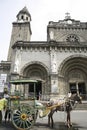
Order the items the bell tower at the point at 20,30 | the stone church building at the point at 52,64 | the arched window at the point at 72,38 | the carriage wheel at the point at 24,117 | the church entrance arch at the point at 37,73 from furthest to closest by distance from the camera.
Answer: the bell tower at the point at 20,30 < the arched window at the point at 72,38 < the church entrance arch at the point at 37,73 < the stone church building at the point at 52,64 < the carriage wheel at the point at 24,117

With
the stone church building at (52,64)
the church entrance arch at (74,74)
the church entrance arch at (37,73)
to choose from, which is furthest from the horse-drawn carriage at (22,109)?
the church entrance arch at (74,74)

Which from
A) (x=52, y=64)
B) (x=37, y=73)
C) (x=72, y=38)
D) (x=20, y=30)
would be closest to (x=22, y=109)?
(x=52, y=64)

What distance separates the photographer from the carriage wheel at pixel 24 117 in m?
7.27

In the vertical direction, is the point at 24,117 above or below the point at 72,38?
below

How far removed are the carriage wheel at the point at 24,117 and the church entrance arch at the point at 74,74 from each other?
1681 cm

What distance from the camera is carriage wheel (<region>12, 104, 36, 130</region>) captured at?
7270 mm

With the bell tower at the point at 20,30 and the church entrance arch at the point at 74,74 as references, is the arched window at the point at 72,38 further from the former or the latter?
the bell tower at the point at 20,30

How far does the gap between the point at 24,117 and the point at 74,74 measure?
19.1 meters

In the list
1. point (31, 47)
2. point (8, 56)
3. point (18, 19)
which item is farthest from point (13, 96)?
point (18, 19)

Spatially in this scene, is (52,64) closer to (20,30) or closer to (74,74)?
(74,74)

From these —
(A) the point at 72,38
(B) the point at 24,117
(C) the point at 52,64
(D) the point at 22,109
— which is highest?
(A) the point at 72,38

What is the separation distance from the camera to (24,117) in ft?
24.2

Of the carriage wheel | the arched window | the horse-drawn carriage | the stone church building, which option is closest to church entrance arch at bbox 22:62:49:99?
the stone church building

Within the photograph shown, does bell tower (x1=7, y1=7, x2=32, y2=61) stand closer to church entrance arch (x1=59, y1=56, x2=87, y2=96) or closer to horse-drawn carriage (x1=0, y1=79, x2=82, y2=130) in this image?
church entrance arch (x1=59, y1=56, x2=87, y2=96)
